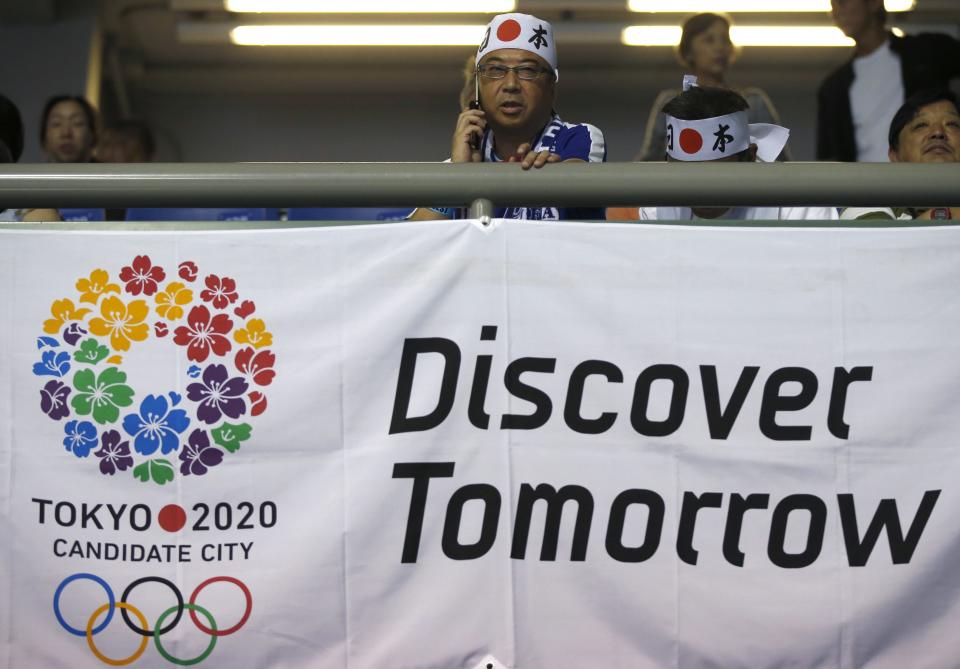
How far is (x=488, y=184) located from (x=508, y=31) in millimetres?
982

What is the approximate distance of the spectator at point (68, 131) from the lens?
5.56 metres

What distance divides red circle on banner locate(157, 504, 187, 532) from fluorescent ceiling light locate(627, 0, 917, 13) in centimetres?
713

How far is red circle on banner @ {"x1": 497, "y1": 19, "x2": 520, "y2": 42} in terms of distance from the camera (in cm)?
355

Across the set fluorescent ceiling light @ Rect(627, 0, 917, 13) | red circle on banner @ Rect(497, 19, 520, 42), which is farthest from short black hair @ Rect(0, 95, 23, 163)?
fluorescent ceiling light @ Rect(627, 0, 917, 13)

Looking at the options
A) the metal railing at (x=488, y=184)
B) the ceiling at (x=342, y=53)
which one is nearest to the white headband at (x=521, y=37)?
the metal railing at (x=488, y=184)

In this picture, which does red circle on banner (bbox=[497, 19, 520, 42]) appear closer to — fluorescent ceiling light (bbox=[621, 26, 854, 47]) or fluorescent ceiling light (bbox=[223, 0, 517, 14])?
fluorescent ceiling light (bbox=[223, 0, 517, 14])

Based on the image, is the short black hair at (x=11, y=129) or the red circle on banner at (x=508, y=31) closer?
the red circle on banner at (x=508, y=31)

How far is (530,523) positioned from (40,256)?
118 centimetres

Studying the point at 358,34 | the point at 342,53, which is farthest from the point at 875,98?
the point at 342,53

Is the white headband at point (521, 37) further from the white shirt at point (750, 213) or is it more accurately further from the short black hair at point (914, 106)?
the short black hair at point (914, 106)

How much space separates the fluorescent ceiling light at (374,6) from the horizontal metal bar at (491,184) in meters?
6.46

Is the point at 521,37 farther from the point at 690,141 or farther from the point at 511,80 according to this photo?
the point at 690,141

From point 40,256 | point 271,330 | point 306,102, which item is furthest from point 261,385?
point 306,102

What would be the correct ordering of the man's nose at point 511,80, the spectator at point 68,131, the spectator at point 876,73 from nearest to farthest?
the man's nose at point 511,80
the spectator at point 876,73
the spectator at point 68,131
